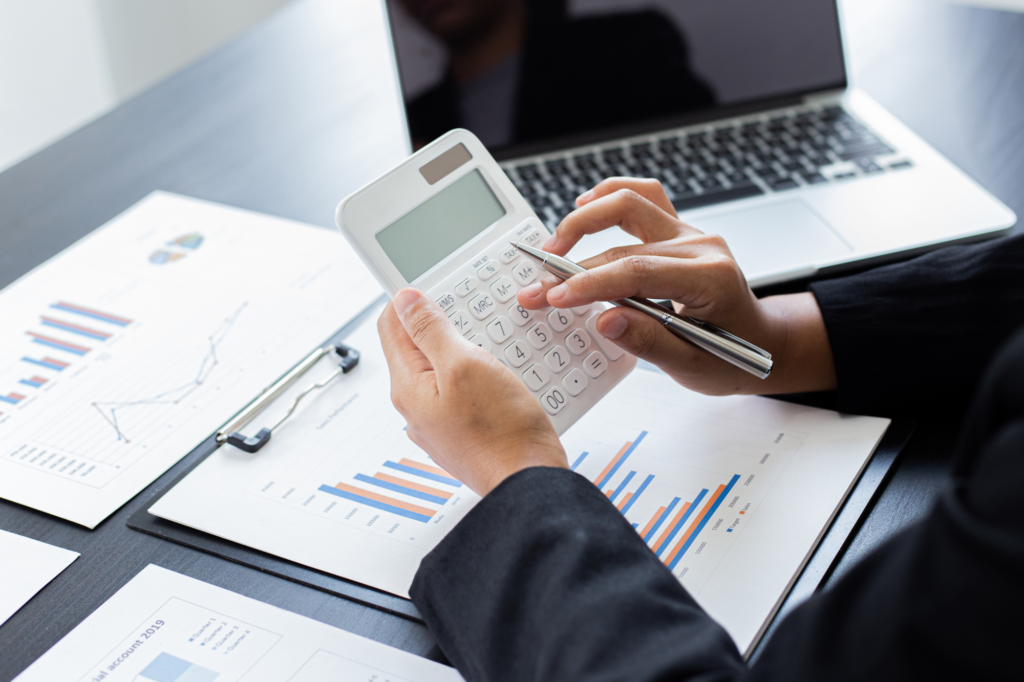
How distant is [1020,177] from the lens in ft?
2.73

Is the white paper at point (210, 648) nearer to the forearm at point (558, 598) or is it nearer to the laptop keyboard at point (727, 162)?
the forearm at point (558, 598)

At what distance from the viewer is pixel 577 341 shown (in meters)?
0.59

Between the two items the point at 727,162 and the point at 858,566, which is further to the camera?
the point at 727,162

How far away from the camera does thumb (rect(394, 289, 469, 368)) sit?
511 millimetres

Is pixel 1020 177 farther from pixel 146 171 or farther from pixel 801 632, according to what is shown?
pixel 146 171

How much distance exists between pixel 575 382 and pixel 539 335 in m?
0.04

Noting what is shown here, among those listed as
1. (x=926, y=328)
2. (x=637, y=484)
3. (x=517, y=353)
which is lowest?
(x=926, y=328)

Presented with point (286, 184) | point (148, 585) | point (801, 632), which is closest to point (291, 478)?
point (148, 585)

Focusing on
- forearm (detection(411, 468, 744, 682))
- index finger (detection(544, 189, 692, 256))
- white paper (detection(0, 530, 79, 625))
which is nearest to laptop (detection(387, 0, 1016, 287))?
index finger (detection(544, 189, 692, 256))

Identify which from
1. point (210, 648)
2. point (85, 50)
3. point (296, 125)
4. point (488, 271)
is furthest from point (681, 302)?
point (85, 50)

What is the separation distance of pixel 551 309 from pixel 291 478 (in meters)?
0.22

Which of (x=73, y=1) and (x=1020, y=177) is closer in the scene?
(x=1020, y=177)

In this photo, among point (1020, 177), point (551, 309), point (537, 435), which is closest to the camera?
point (537, 435)

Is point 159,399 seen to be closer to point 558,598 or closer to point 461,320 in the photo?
point 461,320
